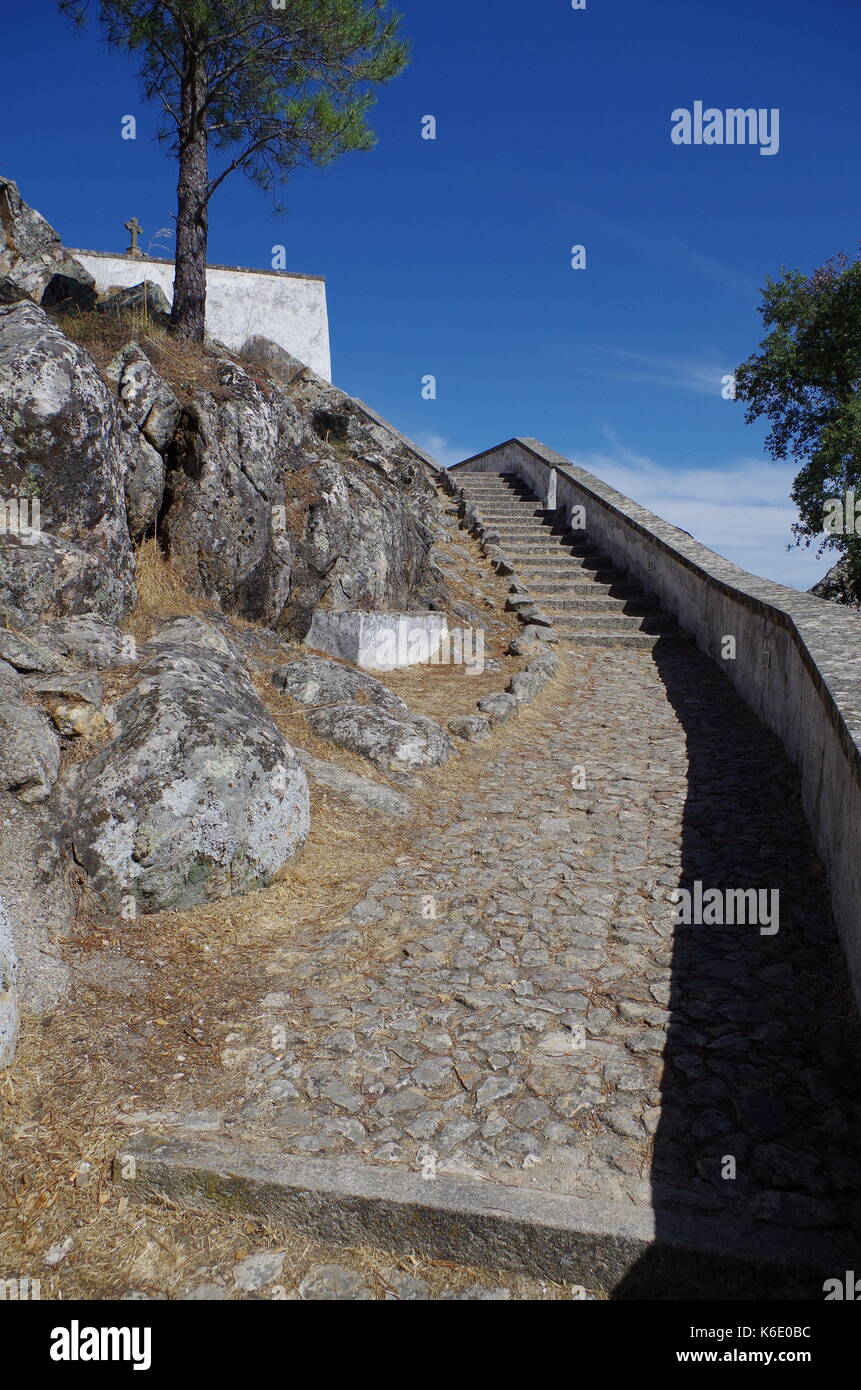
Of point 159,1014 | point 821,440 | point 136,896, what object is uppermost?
point 821,440

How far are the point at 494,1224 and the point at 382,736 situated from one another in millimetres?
4341

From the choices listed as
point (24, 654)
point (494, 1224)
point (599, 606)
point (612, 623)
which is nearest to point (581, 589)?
point (599, 606)

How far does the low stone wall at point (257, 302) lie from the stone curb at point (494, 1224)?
20.3 metres

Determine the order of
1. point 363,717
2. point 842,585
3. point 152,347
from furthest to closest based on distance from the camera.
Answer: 1. point 842,585
2. point 152,347
3. point 363,717

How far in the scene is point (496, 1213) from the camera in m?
2.65

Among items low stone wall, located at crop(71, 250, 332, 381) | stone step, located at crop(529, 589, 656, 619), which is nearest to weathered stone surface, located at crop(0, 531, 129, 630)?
stone step, located at crop(529, 589, 656, 619)

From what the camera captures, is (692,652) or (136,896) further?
(692,652)

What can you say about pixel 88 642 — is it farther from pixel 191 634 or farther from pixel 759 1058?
pixel 759 1058

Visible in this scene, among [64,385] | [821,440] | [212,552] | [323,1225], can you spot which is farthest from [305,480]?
[821,440]

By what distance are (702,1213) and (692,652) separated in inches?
346

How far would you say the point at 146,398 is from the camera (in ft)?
25.1

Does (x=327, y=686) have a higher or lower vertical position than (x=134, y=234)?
lower

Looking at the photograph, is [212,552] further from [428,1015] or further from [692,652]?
[692,652]

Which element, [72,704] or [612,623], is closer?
[72,704]
